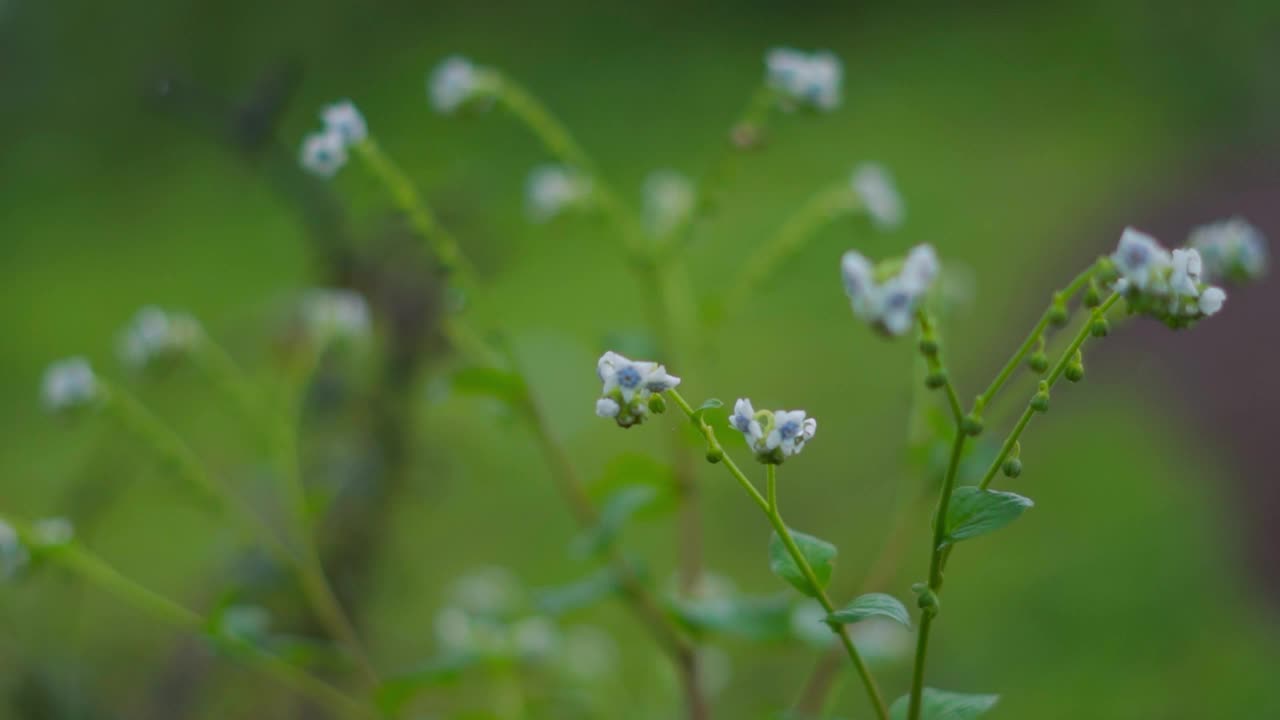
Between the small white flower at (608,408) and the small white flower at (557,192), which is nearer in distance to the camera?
the small white flower at (608,408)

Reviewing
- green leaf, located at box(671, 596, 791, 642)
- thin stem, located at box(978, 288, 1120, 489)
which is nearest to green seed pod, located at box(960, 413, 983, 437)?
thin stem, located at box(978, 288, 1120, 489)

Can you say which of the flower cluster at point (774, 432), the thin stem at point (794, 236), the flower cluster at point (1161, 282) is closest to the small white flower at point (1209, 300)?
the flower cluster at point (1161, 282)

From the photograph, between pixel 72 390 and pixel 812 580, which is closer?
pixel 812 580

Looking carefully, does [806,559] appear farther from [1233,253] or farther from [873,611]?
[1233,253]

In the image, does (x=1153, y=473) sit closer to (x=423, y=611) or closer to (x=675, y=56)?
(x=423, y=611)

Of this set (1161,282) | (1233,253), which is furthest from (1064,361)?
(1233,253)

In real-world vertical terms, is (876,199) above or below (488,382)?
above

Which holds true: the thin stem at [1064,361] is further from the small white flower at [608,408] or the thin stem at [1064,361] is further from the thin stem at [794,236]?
the thin stem at [794,236]
